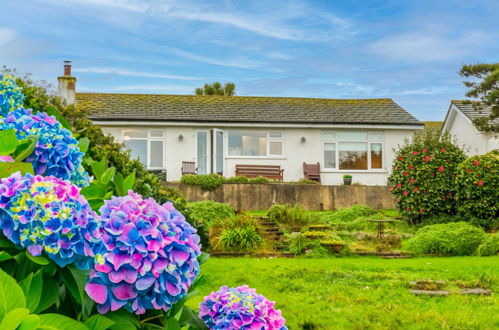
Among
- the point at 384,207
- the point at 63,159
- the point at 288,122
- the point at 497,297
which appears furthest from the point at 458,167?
the point at 63,159

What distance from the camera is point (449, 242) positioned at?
1200 centimetres

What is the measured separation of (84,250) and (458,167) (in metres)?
15.8

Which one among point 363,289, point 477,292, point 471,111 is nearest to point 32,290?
point 363,289

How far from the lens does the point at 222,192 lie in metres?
19.8

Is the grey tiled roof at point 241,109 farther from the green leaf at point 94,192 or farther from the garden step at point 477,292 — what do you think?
the green leaf at point 94,192

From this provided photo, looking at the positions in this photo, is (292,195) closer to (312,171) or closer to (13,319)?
Answer: (312,171)

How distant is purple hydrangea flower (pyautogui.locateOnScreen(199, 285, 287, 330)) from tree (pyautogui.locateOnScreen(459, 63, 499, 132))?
84.3 ft

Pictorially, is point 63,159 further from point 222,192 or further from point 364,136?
point 364,136

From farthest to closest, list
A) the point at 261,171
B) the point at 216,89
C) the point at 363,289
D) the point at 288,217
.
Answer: the point at 216,89
the point at 261,171
the point at 288,217
the point at 363,289

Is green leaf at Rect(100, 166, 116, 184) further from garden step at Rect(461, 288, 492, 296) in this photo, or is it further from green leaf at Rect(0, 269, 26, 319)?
garden step at Rect(461, 288, 492, 296)

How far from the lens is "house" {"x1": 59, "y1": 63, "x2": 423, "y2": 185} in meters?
26.2

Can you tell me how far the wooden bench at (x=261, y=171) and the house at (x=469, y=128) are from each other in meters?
10.6

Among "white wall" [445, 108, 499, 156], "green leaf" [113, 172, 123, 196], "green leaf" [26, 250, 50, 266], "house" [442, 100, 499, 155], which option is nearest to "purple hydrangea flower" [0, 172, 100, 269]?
"green leaf" [26, 250, 50, 266]

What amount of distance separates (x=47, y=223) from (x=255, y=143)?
25.7m
